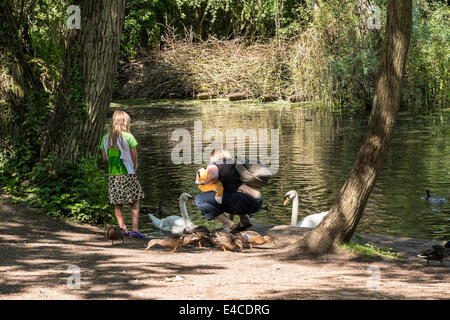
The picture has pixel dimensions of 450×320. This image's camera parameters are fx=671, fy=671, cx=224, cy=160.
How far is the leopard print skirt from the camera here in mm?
9534

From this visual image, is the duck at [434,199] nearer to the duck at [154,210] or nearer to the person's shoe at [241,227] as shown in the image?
the person's shoe at [241,227]

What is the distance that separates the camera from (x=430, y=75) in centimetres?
2569

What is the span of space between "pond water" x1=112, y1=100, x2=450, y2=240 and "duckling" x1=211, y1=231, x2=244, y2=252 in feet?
8.32

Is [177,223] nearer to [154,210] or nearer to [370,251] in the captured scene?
[154,210]

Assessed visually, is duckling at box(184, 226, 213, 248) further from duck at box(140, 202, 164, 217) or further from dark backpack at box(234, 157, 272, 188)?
duck at box(140, 202, 164, 217)

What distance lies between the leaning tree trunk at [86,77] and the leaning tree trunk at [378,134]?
13.0 feet

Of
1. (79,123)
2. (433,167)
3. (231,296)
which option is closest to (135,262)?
(231,296)

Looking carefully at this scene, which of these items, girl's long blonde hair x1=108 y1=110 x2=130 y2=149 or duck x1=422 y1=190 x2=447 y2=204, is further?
duck x1=422 y1=190 x2=447 y2=204

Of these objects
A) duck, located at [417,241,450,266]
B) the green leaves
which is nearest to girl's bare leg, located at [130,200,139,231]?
the green leaves

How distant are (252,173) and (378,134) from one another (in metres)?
2.07

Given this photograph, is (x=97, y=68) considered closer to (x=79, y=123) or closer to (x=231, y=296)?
(x=79, y=123)

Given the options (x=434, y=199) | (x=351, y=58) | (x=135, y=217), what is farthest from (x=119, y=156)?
(x=351, y=58)

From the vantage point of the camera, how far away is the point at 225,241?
8719 mm

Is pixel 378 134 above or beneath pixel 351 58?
beneath
